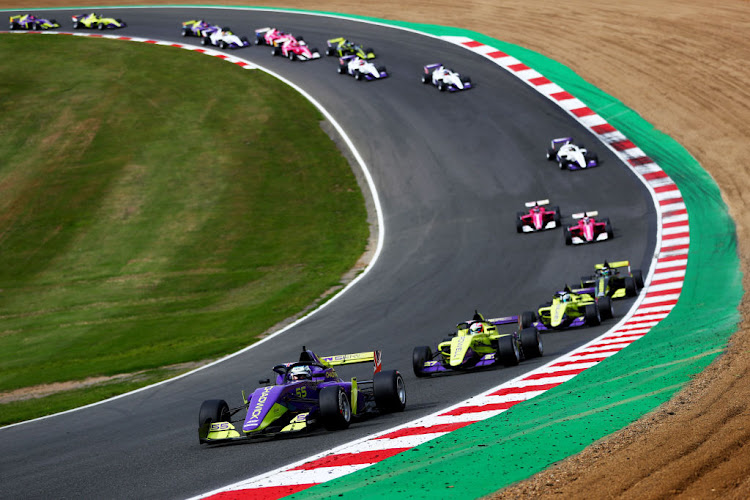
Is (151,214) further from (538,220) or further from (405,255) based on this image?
(538,220)

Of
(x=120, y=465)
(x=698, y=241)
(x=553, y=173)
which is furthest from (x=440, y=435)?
Result: (x=553, y=173)

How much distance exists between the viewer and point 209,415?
43.0 ft

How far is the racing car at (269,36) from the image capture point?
55906mm

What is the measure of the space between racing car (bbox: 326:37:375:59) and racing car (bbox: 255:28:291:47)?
138 inches

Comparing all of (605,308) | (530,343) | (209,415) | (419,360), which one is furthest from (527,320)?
(209,415)

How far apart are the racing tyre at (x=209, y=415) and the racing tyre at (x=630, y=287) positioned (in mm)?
13882

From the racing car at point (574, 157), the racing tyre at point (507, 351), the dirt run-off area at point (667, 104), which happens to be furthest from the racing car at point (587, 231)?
the racing tyre at point (507, 351)

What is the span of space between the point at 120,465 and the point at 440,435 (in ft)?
14.9

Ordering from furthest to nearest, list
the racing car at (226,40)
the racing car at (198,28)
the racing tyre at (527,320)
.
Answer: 1. the racing car at (198,28)
2. the racing car at (226,40)
3. the racing tyre at (527,320)

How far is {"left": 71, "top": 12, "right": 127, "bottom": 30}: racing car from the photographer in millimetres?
62469

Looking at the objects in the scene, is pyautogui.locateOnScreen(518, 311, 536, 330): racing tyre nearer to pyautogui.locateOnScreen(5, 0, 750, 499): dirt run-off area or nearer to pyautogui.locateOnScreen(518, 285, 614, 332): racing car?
pyautogui.locateOnScreen(518, 285, 614, 332): racing car

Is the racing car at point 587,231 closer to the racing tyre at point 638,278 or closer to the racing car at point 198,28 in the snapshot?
the racing tyre at point 638,278

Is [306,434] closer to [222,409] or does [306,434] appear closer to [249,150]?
[222,409]

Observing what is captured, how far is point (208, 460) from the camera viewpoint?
467 inches
